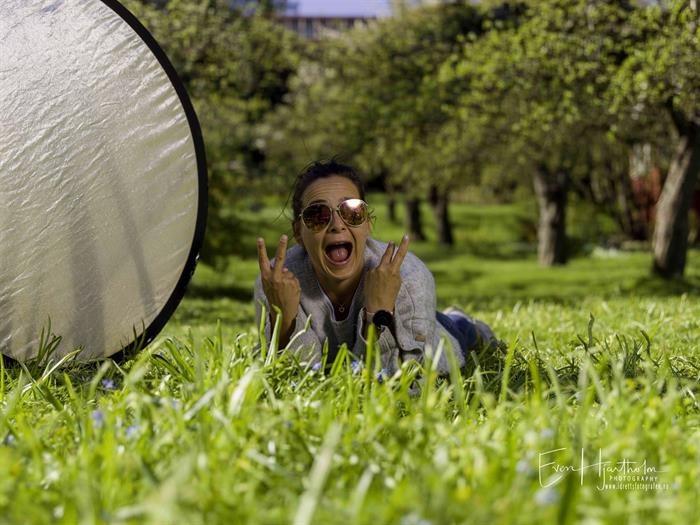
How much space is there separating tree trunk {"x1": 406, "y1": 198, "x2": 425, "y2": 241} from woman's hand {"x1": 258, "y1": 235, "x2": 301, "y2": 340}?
763 inches

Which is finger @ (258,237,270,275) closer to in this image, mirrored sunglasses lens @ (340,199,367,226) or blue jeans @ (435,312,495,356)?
mirrored sunglasses lens @ (340,199,367,226)

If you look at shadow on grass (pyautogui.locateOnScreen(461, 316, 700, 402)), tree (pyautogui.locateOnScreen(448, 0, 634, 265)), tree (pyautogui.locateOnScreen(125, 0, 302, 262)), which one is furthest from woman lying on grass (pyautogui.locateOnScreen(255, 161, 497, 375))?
tree (pyautogui.locateOnScreen(125, 0, 302, 262))

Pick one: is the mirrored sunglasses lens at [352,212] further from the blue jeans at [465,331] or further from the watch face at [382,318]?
the blue jeans at [465,331]

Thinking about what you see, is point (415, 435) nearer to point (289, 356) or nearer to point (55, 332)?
point (289, 356)

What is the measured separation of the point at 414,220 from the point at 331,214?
2014 cm

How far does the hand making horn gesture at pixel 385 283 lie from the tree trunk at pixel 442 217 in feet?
61.7

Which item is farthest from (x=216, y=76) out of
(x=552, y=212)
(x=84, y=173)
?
(x=84, y=173)

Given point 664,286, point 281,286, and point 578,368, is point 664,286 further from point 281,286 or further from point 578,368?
point 281,286

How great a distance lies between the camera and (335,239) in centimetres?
328

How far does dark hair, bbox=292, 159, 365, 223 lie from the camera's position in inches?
135

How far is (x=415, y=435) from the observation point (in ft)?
7.00

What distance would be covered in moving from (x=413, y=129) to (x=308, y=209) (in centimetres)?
999

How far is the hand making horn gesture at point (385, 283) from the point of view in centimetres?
318

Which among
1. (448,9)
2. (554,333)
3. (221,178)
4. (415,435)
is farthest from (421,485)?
(448,9)
